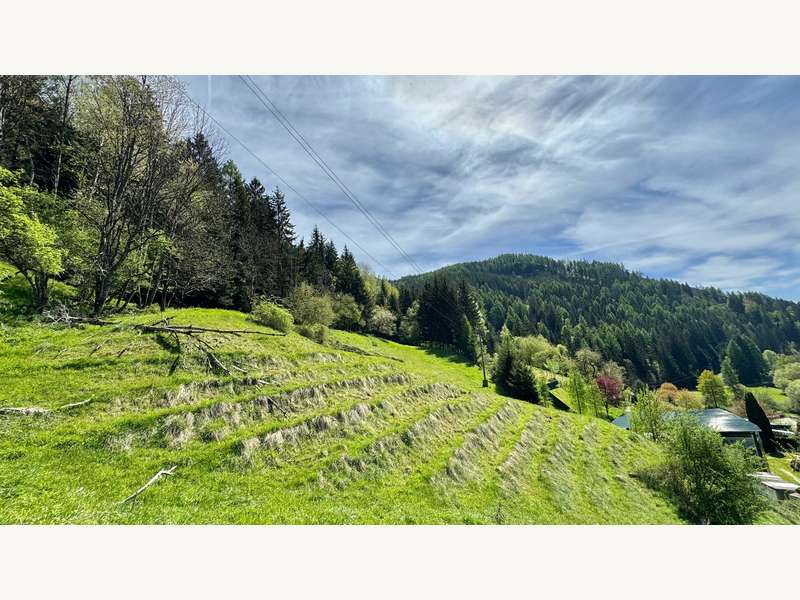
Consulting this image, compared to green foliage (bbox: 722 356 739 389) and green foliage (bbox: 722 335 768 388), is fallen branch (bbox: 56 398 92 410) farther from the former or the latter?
green foliage (bbox: 722 335 768 388)

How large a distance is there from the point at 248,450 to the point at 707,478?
14220 millimetres

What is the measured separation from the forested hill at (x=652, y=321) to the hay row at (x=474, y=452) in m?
34.1

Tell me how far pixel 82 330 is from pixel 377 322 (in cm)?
5024

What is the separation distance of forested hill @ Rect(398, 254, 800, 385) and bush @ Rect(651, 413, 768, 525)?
28.8 m

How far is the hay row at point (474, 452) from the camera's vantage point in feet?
25.6

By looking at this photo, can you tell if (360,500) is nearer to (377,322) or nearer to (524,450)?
(524,450)

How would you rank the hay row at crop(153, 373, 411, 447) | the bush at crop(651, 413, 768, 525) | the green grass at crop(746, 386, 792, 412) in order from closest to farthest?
the hay row at crop(153, 373, 411, 447), the bush at crop(651, 413, 768, 525), the green grass at crop(746, 386, 792, 412)

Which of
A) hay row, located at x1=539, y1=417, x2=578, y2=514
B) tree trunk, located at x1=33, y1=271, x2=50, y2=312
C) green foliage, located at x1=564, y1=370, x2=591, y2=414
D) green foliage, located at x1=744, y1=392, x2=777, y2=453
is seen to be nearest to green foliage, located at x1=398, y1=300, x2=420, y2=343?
green foliage, located at x1=564, y1=370, x2=591, y2=414

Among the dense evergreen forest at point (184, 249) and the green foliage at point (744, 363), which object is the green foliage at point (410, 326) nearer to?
the dense evergreen forest at point (184, 249)

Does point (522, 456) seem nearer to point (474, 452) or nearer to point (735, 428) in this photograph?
point (474, 452)

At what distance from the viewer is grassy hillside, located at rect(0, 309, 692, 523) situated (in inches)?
196

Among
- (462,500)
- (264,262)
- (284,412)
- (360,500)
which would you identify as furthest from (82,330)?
(264,262)

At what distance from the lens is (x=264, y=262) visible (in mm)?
35250

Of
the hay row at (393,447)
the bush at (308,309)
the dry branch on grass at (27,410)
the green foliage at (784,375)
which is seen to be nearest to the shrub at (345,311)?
the bush at (308,309)
